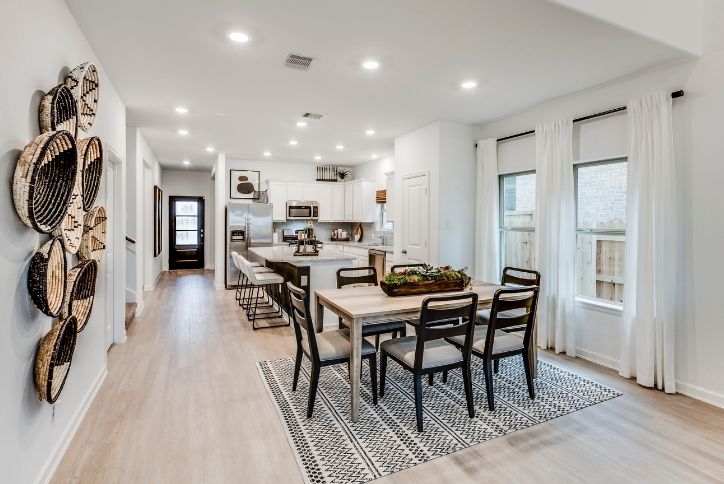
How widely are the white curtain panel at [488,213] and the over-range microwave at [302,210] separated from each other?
425cm

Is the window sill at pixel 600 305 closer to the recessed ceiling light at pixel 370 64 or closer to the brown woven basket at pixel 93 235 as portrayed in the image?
the recessed ceiling light at pixel 370 64

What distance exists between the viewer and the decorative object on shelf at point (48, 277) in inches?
72.4

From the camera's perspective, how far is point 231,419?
269cm

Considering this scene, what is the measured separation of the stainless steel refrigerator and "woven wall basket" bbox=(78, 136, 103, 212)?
191 inches

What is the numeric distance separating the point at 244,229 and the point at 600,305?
6.25 metres

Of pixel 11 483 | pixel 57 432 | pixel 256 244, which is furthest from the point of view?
pixel 256 244

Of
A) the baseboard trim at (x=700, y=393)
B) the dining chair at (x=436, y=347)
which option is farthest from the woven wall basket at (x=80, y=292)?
the baseboard trim at (x=700, y=393)

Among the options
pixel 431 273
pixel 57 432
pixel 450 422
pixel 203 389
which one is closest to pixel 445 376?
pixel 450 422

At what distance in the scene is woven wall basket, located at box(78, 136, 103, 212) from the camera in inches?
96.8

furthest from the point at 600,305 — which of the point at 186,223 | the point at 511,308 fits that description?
the point at 186,223

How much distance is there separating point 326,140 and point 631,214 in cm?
432

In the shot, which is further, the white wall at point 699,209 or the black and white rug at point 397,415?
the white wall at point 699,209

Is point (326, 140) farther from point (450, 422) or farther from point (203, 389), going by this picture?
point (450, 422)

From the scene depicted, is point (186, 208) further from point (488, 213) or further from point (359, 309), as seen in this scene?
point (359, 309)
